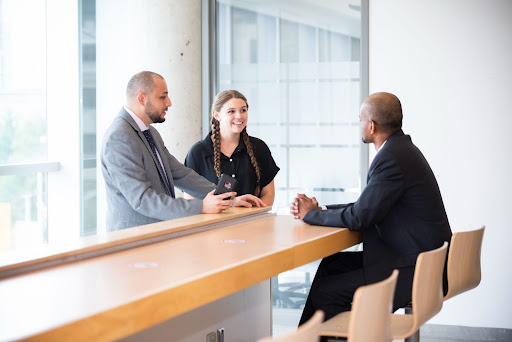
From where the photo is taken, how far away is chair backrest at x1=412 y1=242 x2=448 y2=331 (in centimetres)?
270

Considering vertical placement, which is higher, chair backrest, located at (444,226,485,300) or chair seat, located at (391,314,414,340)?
chair backrest, located at (444,226,485,300)

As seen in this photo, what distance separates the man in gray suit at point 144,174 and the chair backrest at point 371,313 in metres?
1.53

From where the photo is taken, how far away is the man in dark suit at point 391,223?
3336 mm

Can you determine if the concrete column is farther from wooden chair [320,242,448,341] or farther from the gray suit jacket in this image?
wooden chair [320,242,448,341]

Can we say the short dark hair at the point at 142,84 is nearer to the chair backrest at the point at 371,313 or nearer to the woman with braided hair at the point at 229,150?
the woman with braided hair at the point at 229,150

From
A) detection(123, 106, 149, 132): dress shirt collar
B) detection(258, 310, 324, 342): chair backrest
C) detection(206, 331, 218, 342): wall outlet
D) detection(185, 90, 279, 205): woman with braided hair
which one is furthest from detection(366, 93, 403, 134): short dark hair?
detection(258, 310, 324, 342): chair backrest

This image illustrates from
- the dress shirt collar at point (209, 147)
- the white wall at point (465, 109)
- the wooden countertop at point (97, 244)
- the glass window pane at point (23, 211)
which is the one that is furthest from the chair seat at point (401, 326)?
the glass window pane at point (23, 211)

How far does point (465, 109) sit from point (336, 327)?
319 cm

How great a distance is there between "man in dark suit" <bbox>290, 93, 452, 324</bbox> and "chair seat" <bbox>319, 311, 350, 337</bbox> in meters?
0.29

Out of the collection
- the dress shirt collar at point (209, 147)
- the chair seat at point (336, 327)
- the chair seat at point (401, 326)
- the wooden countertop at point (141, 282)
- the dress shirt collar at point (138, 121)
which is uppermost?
the dress shirt collar at point (138, 121)

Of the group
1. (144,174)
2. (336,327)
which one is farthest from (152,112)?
(336,327)

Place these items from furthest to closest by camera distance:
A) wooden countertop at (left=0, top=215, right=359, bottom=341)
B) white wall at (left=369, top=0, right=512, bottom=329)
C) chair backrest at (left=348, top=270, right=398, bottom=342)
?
1. white wall at (left=369, top=0, right=512, bottom=329)
2. chair backrest at (left=348, top=270, right=398, bottom=342)
3. wooden countertop at (left=0, top=215, right=359, bottom=341)

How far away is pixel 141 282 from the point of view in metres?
2.09

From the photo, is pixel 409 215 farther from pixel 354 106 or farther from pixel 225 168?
pixel 354 106
